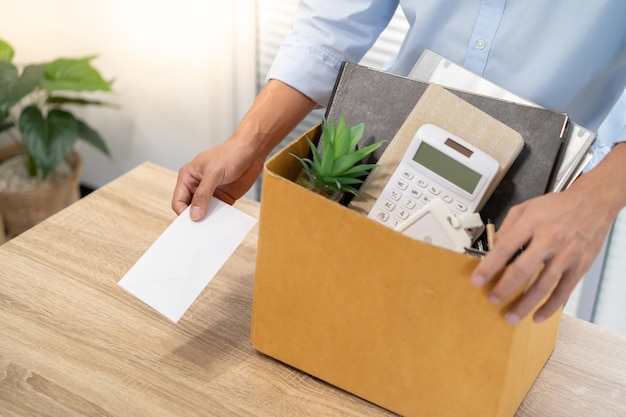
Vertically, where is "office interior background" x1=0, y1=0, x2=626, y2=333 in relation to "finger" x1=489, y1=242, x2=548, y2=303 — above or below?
below

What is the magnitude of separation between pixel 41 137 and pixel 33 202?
0.23 metres

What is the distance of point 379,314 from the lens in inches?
31.2

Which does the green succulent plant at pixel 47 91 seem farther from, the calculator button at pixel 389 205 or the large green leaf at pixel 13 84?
the calculator button at pixel 389 205

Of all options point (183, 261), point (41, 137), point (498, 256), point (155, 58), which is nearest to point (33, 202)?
point (41, 137)

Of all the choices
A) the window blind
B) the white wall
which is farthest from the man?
the white wall

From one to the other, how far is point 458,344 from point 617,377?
31 cm

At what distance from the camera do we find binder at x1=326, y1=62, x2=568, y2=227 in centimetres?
83

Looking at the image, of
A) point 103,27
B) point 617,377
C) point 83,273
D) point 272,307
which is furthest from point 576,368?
point 103,27

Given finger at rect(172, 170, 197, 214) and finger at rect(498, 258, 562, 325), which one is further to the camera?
finger at rect(172, 170, 197, 214)

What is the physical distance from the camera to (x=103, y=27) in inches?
94.7

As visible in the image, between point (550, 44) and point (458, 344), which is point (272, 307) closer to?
point (458, 344)

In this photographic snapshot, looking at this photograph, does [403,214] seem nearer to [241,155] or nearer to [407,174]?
[407,174]

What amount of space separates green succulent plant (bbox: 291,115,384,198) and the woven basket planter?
1.62 meters

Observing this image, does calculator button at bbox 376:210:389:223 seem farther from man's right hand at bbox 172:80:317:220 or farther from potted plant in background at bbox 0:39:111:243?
Answer: potted plant in background at bbox 0:39:111:243
